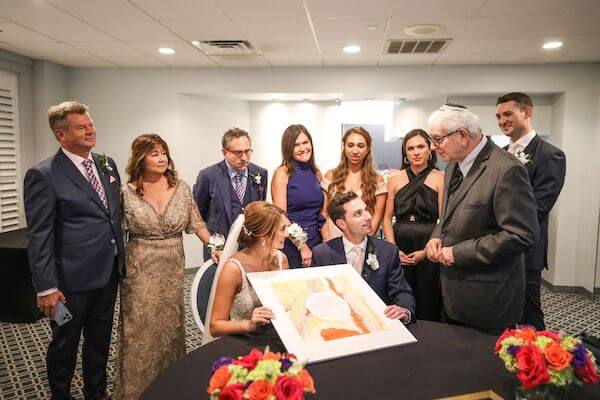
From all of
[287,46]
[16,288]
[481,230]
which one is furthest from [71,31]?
[481,230]

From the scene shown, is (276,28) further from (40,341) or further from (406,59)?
(40,341)

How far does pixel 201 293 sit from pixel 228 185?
1293 mm

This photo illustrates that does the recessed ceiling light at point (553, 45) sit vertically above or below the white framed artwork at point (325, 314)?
above

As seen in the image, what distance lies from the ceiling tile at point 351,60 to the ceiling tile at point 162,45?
64.9 inches

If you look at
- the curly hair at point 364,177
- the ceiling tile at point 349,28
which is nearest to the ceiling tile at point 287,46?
the ceiling tile at point 349,28

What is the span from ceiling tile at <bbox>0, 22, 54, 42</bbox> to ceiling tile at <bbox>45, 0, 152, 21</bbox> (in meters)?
0.85

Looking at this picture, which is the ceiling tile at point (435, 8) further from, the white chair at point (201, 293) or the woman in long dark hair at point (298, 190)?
the white chair at point (201, 293)

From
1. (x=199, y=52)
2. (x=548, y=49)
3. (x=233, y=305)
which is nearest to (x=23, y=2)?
(x=199, y=52)

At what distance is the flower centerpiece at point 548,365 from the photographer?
1160 mm

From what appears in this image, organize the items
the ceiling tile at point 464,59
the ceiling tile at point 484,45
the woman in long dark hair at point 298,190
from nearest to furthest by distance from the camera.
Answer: the woman in long dark hair at point 298,190 → the ceiling tile at point 484,45 → the ceiling tile at point 464,59

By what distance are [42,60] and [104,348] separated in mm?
4623

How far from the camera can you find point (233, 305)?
2080mm

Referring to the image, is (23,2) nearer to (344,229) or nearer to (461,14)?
(344,229)

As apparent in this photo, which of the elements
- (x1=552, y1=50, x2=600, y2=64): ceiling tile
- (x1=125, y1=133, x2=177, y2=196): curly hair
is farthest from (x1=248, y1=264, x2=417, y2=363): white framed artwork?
(x1=552, y1=50, x2=600, y2=64): ceiling tile
